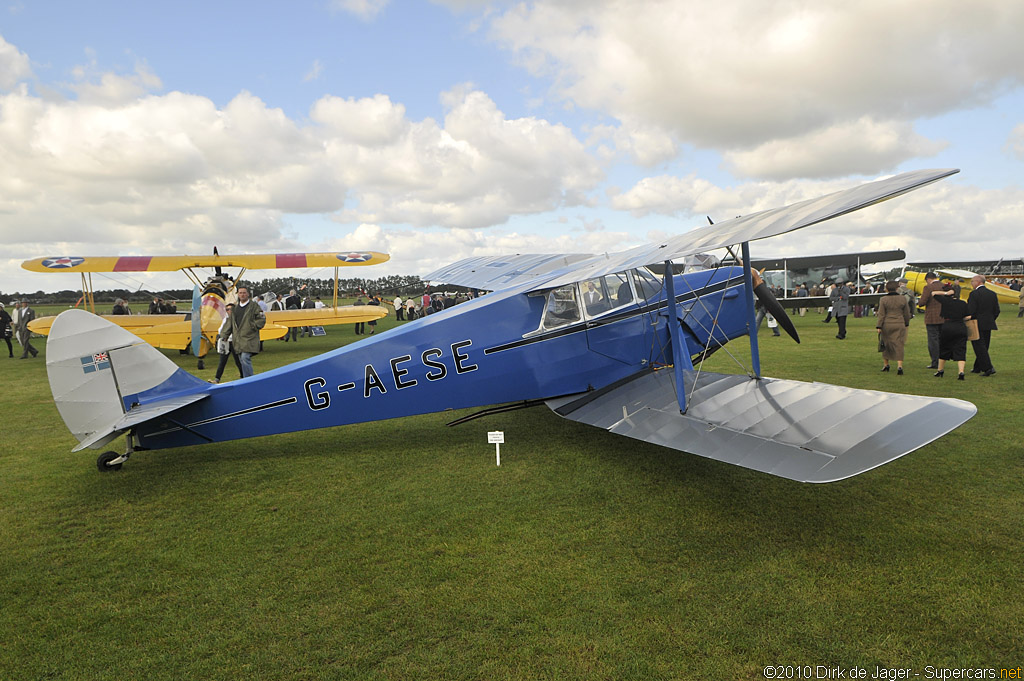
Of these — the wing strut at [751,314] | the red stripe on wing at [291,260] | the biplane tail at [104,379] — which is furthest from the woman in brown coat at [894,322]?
the red stripe on wing at [291,260]

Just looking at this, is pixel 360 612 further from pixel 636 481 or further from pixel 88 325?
pixel 88 325

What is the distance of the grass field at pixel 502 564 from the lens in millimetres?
2494

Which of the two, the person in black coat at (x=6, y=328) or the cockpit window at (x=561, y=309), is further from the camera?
the person in black coat at (x=6, y=328)

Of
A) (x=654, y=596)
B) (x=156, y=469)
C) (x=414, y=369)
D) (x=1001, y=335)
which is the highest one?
(x=414, y=369)

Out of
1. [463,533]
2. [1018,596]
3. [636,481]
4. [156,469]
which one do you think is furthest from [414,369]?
[1018,596]

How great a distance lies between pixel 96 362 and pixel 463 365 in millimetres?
2960

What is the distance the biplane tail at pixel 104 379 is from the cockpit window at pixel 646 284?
4.09 metres

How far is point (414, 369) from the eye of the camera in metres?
5.05

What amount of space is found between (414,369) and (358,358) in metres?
0.49

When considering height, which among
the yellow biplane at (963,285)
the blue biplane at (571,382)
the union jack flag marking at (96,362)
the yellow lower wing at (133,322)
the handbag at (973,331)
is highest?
the yellow lower wing at (133,322)

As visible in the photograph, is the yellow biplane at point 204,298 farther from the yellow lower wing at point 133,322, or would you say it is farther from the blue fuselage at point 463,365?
the blue fuselage at point 463,365

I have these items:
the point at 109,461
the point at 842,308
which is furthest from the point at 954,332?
the point at 109,461

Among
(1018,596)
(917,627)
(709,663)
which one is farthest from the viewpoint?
(1018,596)

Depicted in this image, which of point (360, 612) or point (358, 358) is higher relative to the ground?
→ point (358, 358)
